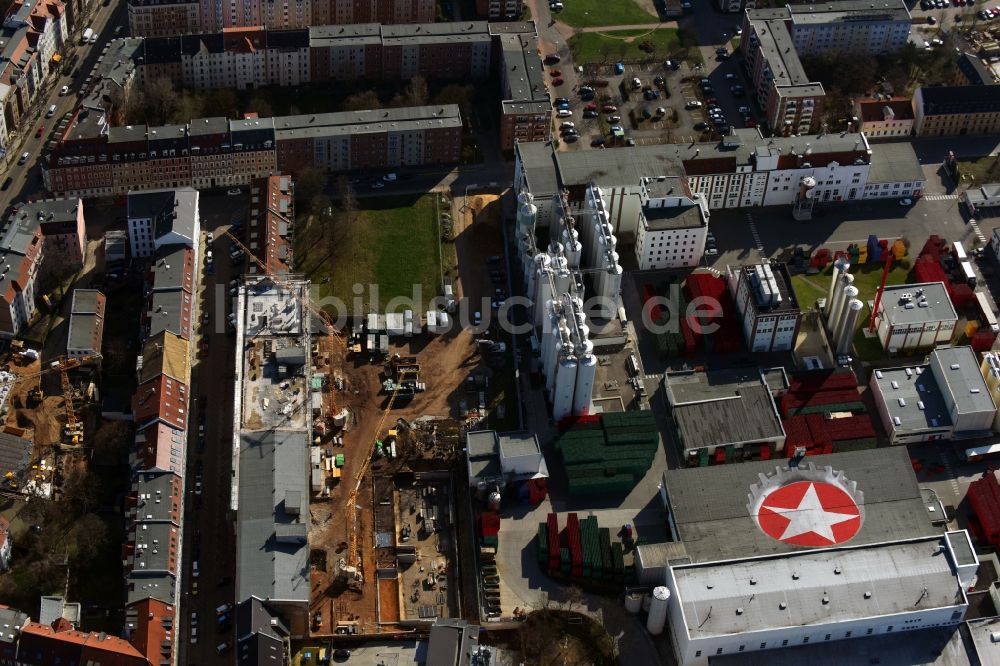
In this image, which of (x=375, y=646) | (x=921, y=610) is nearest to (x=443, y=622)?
(x=375, y=646)

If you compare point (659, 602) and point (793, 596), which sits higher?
point (659, 602)

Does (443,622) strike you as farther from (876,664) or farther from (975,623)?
(975,623)

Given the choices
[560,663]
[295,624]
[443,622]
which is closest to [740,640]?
[560,663]

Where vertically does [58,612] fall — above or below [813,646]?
above

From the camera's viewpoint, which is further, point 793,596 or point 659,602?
point 659,602

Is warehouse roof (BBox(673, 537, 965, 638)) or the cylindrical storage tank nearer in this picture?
warehouse roof (BBox(673, 537, 965, 638))

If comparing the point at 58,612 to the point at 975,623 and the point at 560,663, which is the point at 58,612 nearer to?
the point at 560,663

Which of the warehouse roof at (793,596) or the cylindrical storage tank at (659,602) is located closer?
the warehouse roof at (793,596)
